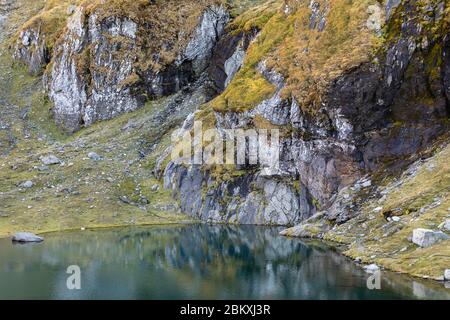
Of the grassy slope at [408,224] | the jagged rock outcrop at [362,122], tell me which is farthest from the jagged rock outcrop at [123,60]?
the grassy slope at [408,224]

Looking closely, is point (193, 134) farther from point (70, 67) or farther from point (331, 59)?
point (70, 67)

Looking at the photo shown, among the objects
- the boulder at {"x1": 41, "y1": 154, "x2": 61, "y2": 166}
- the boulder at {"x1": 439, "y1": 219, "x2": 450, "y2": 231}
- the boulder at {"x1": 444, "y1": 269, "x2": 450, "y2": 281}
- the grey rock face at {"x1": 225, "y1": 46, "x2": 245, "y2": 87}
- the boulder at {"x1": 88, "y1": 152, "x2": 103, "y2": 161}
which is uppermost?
the grey rock face at {"x1": 225, "y1": 46, "x2": 245, "y2": 87}

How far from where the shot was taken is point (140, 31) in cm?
15525

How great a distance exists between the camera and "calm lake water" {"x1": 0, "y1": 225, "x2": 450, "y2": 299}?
5250 cm

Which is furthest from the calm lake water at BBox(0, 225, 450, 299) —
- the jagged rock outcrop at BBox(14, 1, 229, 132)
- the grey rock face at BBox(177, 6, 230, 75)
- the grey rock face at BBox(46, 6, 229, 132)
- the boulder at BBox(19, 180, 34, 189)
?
the grey rock face at BBox(177, 6, 230, 75)

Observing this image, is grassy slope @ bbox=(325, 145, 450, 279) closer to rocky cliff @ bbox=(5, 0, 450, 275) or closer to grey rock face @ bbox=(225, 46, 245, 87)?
rocky cliff @ bbox=(5, 0, 450, 275)

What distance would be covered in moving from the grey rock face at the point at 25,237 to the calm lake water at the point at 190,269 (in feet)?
5.93

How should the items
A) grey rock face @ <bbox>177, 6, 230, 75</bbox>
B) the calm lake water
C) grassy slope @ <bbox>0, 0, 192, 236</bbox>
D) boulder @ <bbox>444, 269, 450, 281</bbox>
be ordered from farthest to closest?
grey rock face @ <bbox>177, 6, 230, 75</bbox>
grassy slope @ <bbox>0, 0, 192, 236</bbox>
the calm lake water
boulder @ <bbox>444, 269, 450, 281</bbox>

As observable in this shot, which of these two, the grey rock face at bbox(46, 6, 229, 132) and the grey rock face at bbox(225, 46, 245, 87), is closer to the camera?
the grey rock face at bbox(225, 46, 245, 87)

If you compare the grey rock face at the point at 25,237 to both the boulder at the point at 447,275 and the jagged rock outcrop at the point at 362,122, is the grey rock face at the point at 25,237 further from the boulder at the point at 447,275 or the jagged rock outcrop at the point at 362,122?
the boulder at the point at 447,275

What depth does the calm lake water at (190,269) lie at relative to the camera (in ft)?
172

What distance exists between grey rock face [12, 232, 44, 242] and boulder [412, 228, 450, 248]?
59.7m
